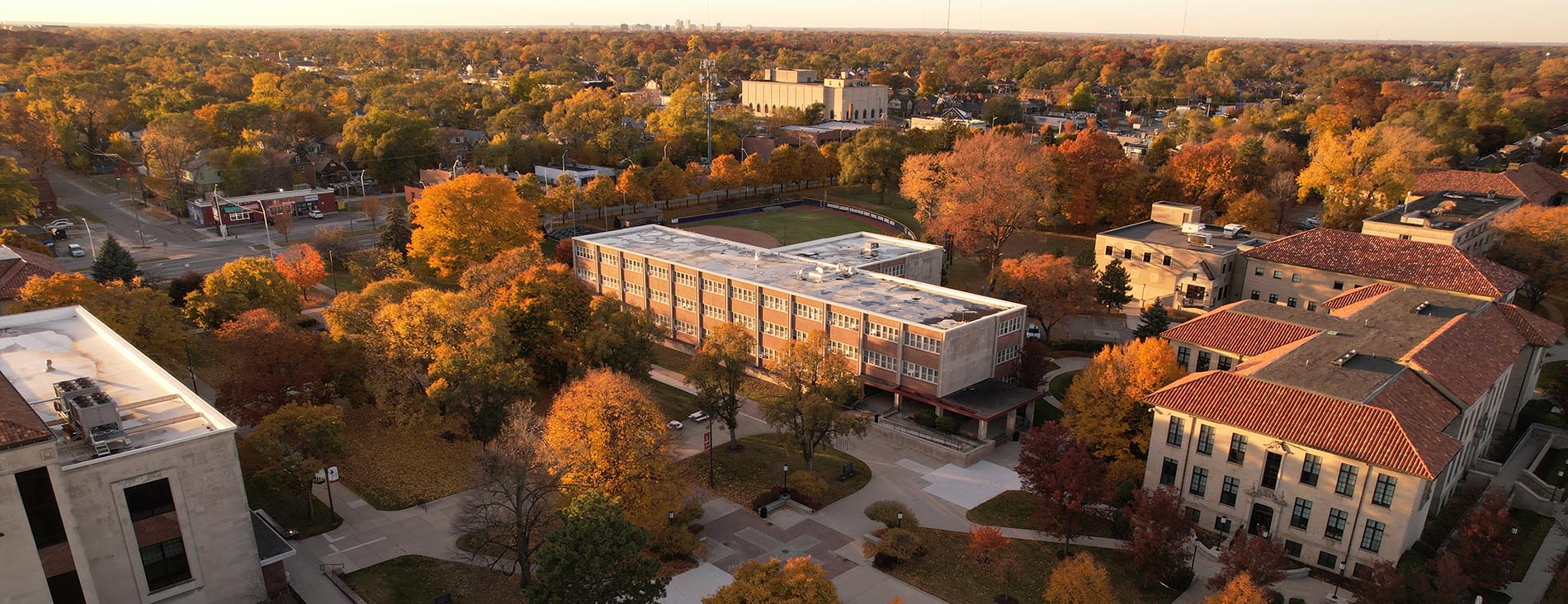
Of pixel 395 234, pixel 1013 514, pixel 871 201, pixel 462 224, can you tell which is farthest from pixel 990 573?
pixel 871 201

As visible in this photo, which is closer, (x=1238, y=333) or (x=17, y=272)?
(x=1238, y=333)

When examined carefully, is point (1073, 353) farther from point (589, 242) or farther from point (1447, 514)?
point (589, 242)

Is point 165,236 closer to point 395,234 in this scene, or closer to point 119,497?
point 395,234

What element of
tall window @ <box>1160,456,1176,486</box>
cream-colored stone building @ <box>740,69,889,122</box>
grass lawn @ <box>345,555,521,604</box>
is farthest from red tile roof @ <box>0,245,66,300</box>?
cream-colored stone building @ <box>740,69,889,122</box>

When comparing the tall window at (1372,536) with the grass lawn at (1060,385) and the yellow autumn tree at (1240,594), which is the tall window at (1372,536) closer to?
the yellow autumn tree at (1240,594)

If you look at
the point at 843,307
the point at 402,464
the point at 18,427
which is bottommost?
the point at 402,464

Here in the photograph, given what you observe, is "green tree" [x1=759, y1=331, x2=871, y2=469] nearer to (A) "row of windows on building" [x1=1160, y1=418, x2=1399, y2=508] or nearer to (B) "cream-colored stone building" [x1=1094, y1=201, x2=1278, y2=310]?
(A) "row of windows on building" [x1=1160, y1=418, x2=1399, y2=508]

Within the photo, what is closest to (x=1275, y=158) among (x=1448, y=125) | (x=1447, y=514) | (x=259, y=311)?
(x=1448, y=125)
